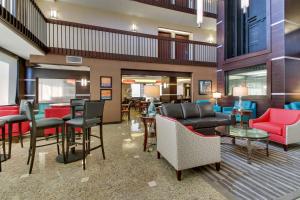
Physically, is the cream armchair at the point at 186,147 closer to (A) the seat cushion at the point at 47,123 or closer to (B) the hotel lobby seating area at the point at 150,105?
(B) the hotel lobby seating area at the point at 150,105

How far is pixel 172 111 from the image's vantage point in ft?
13.7

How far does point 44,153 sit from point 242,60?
22.4 ft

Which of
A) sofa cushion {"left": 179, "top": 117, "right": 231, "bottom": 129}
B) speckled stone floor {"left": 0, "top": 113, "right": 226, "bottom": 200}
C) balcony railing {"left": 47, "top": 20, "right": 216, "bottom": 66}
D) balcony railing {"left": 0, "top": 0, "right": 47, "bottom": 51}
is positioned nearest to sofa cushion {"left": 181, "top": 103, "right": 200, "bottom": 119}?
sofa cushion {"left": 179, "top": 117, "right": 231, "bottom": 129}

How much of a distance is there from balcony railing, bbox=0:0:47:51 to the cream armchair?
3.59m

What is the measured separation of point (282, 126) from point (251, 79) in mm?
3229

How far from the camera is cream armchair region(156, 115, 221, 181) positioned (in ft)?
6.77

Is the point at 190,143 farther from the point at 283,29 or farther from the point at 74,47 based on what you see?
the point at 74,47

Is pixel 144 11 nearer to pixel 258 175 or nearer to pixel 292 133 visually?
pixel 292 133

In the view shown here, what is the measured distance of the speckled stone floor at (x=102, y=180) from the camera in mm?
1845

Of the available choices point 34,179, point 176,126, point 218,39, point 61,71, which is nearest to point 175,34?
point 218,39

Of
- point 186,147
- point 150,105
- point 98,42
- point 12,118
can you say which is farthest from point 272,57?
point 12,118

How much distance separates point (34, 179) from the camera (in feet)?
7.17

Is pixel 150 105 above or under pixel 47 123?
above

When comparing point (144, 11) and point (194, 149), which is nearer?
→ point (194, 149)
